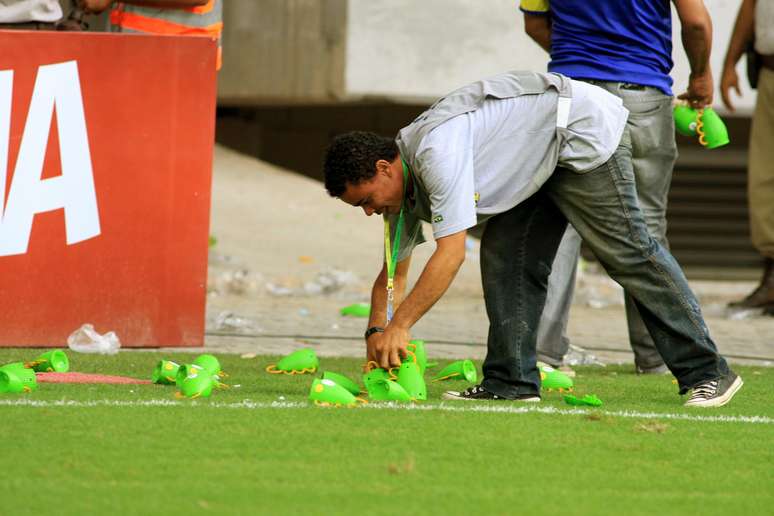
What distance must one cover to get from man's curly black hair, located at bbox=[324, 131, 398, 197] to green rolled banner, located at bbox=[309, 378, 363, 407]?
0.68 m

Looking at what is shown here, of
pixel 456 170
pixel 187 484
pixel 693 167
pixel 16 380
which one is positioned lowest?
pixel 693 167

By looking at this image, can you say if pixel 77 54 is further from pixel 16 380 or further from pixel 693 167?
pixel 693 167

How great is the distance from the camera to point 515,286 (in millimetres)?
5480

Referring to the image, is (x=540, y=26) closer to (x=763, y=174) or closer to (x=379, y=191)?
(x=379, y=191)

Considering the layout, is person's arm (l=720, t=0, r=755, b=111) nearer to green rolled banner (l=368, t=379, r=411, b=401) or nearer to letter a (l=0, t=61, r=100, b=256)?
letter a (l=0, t=61, r=100, b=256)

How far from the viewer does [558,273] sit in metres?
6.72

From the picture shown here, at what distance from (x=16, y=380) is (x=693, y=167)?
12.7m

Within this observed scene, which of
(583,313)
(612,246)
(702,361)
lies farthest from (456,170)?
(583,313)

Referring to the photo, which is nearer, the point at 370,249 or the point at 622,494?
the point at 622,494

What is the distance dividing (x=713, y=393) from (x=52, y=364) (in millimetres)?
2642

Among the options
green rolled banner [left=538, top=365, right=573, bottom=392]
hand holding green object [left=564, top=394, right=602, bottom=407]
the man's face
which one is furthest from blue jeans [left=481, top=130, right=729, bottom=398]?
the man's face

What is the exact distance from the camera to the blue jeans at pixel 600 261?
5336mm

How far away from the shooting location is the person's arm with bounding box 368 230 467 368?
16.2 feet

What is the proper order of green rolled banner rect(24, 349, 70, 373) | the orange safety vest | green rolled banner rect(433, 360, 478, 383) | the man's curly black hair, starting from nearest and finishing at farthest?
the man's curly black hair → green rolled banner rect(24, 349, 70, 373) → green rolled banner rect(433, 360, 478, 383) → the orange safety vest
